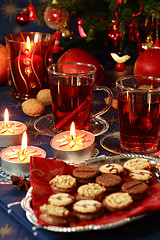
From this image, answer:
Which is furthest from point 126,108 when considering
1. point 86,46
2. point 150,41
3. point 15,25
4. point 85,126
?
point 15,25

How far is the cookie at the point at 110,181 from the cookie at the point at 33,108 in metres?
0.40

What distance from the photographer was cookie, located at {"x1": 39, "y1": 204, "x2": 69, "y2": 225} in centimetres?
53

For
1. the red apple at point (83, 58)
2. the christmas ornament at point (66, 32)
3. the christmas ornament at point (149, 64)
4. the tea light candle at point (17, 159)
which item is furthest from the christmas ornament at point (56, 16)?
the tea light candle at point (17, 159)

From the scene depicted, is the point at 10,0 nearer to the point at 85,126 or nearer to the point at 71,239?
the point at 85,126

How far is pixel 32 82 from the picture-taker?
108 cm

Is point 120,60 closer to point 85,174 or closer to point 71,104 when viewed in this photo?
point 71,104

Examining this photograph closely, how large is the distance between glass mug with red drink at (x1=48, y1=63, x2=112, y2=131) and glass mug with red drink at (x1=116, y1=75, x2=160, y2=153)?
95mm

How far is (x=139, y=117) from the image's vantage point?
786 mm

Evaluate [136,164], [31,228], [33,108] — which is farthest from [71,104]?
[31,228]

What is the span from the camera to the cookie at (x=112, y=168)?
0.65m

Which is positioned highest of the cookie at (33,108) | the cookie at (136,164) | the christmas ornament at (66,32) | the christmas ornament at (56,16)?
the christmas ornament at (56,16)

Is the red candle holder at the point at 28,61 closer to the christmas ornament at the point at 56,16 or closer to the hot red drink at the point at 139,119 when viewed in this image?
the christmas ornament at the point at 56,16

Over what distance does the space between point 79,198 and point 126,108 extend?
0.87ft

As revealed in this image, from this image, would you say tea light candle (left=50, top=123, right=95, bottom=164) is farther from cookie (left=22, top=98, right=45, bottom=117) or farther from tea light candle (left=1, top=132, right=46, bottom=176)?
cookie (left=22, top=98, right=45, bottom=117)
